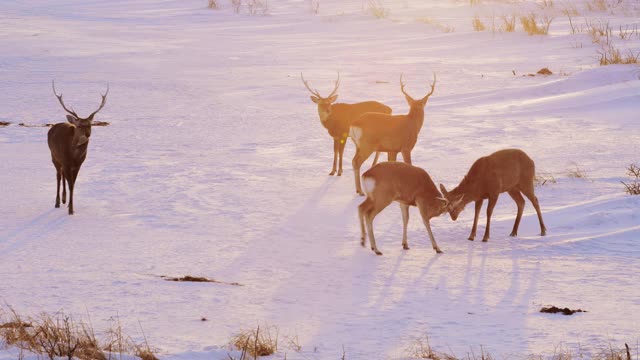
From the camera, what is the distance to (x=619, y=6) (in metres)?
35.0

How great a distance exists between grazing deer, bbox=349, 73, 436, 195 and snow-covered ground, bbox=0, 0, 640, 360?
1.87 ft

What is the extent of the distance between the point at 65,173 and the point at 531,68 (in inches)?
544

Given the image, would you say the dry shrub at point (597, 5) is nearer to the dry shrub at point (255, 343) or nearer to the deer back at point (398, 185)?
the deer back at point (398, 185)

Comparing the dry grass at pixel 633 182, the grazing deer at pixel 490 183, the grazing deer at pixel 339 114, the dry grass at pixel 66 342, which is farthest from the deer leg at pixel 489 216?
the dry grass at pixel 66 342

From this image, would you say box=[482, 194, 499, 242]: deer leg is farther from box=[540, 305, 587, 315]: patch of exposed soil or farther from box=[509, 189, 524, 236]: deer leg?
box=[540, 305, 587, 315]: patch of exposed soil

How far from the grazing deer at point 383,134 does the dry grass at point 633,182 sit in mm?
2820

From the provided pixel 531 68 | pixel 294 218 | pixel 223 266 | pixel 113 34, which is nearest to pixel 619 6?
pixel 531 68

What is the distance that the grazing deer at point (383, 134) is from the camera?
13.1 meters

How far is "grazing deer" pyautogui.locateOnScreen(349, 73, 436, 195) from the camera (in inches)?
515

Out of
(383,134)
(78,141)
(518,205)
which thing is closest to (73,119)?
(78,141)

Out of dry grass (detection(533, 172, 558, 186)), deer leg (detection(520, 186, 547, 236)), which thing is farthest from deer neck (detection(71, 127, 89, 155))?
dry grass (detection(533, 172, 558, 186))

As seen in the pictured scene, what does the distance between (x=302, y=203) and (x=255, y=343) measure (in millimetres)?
5631

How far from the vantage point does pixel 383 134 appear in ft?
42.9

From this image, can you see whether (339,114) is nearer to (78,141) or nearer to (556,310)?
(78,141)
